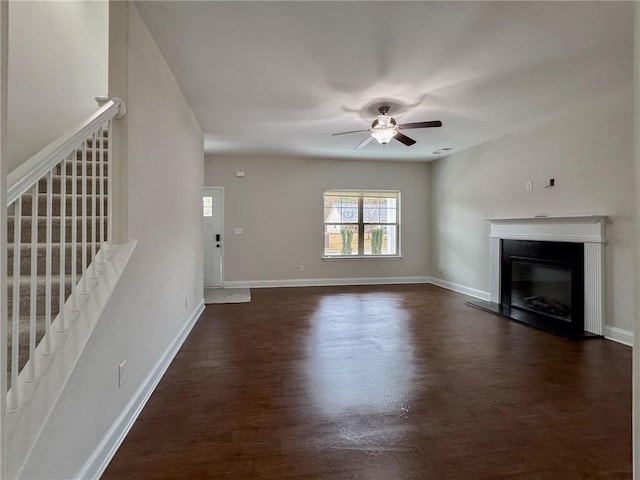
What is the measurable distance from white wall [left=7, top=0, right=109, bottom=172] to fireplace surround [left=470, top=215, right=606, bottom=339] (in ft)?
17.7

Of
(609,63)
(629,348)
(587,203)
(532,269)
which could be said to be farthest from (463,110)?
(629,348)

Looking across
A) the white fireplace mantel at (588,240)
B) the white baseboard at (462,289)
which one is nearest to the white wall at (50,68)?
the white fireplace mantel at (588,240)

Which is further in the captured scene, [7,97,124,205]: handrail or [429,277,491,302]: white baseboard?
[429,277,491,302]: white baseboard

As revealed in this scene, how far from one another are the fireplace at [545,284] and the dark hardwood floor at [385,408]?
0.46 meters

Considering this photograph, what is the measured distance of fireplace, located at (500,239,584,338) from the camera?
3.85m

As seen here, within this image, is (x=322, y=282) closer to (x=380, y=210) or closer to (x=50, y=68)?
(x=380, y=210)

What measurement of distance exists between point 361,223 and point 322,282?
1513 mm

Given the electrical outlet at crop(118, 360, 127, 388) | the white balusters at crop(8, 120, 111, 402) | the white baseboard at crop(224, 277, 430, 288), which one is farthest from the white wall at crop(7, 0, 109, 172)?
the white baseboard at crop(224, 277, 430, 288)

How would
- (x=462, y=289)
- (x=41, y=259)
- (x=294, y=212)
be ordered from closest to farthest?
(x=41, y=259) → (x=462, y=289) → (x=294, y=212)

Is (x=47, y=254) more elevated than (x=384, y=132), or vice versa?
(x=384, y=132)

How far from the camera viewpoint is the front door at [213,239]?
6469 mm

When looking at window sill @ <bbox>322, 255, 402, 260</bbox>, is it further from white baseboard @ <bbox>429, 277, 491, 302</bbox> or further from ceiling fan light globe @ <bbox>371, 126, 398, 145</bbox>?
ceiling fan light globe @ <bbox>371, 126, 398, 145</bbox>

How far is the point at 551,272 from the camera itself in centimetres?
430

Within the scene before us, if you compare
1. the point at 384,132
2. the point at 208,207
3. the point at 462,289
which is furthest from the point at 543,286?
the point at 208,207
